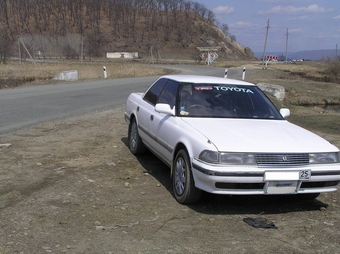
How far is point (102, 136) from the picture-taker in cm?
905

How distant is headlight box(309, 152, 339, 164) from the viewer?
4793mm

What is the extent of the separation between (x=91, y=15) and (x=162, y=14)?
2314 centimetres

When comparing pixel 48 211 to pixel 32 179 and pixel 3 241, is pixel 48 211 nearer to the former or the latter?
pixel 3 241

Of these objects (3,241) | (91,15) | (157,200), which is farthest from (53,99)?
(91,15)

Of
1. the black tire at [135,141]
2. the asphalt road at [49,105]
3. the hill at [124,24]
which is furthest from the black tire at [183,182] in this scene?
the hill at [124,24]

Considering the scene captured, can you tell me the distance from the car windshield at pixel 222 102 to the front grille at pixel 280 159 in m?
1.36

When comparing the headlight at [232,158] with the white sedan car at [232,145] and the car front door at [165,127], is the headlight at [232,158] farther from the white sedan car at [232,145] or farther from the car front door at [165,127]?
the car front door at [165,127]

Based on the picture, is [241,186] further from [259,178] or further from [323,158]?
[323,158]

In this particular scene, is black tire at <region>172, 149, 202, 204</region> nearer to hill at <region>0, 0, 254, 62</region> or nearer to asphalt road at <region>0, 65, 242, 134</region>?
asphalt road at <region>0, 65, 242, 134</region>

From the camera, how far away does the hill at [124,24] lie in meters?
110

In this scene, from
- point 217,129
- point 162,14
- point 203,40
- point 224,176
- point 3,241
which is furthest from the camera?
point 162,14

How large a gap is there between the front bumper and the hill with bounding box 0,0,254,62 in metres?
92.1

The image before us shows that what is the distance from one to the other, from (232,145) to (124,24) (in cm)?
12273

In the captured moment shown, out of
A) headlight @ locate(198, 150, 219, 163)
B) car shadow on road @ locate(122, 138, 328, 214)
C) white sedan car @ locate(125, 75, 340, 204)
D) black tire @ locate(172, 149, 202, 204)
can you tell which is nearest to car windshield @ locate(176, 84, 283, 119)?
white sedan car @ locate(125, 75, 340, 204)
